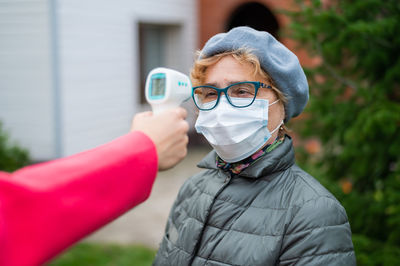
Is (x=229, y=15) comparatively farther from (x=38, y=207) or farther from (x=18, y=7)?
(x=38, y=207)

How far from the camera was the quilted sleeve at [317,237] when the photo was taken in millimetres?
1672

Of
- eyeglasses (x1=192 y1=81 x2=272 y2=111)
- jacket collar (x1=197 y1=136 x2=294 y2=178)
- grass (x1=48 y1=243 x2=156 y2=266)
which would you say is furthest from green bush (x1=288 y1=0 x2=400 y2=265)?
grass (x1=48 y1=243 x2=156 y2=266)

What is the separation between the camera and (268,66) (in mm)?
1941

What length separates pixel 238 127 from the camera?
2045mm

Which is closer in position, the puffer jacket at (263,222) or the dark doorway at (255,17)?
the puffer jacket at (263,222)

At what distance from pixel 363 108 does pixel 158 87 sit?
2.21 m

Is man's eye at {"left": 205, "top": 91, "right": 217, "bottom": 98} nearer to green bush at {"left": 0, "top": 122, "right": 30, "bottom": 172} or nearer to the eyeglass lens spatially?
the eyeglass lens

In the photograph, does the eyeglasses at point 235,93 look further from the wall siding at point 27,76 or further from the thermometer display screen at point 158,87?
the wall siding at point 27,76

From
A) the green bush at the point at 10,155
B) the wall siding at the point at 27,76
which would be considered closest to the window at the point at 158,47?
the wall siding at the point at 27,76

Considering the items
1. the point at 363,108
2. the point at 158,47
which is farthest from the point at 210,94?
the point at 158,47

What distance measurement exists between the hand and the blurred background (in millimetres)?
1892

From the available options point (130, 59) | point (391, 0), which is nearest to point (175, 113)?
point (391, 0)

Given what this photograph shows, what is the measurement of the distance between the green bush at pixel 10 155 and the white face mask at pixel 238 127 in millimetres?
5079

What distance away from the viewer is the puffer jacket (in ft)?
5.61
